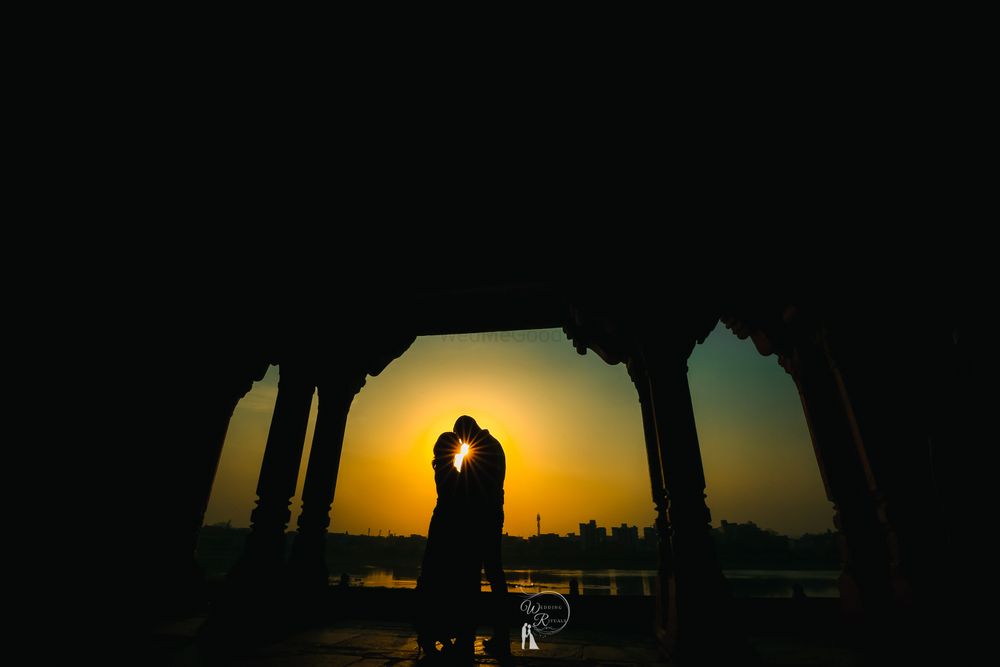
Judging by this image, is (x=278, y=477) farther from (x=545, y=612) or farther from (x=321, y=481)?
(x=545, y=612)

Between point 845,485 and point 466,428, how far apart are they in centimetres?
390

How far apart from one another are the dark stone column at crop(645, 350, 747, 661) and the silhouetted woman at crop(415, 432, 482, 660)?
1.65 metres

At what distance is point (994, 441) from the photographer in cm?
253

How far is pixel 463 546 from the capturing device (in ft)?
9.21

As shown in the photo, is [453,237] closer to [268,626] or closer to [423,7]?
[423,7]

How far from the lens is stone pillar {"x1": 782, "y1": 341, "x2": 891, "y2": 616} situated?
10.4 ft

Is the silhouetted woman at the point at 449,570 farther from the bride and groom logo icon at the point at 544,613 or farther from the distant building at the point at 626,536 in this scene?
the distant building at the point at 626,536

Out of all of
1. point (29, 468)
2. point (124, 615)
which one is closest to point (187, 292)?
point (29, 468)

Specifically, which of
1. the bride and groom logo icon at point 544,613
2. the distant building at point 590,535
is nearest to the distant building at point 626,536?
the distant building at point 590,535

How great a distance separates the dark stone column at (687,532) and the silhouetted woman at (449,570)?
1645 mm

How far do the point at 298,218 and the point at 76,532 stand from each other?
113 inches

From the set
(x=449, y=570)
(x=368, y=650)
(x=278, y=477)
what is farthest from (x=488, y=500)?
(x=278, y=477)

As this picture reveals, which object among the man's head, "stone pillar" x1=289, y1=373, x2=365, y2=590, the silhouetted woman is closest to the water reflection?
"stone pillar" x1=289, y1=373, x2=365, y2=590

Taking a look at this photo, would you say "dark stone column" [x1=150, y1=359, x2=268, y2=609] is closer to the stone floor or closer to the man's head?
the stone floor
